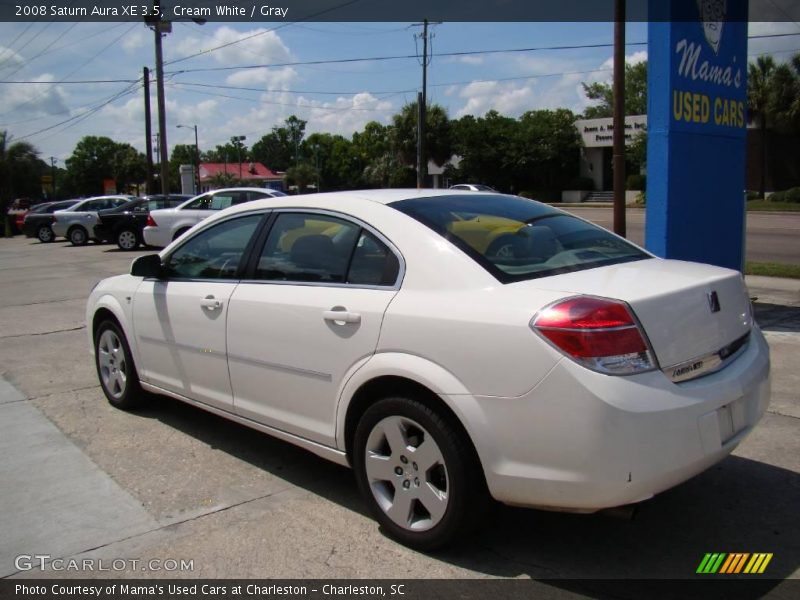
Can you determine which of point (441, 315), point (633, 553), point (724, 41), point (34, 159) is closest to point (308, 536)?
point (441, 315)

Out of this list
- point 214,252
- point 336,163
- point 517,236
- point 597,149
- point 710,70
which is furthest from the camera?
point 336,163

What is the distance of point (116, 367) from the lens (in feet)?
17.6

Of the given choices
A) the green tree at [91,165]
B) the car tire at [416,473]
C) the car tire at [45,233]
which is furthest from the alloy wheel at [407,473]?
the green tree at [91,165]

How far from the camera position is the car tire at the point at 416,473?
2.99m

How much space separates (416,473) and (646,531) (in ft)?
3.91

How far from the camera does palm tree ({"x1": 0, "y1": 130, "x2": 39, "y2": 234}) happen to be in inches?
1895

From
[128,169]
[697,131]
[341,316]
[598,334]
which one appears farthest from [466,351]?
[128,169]

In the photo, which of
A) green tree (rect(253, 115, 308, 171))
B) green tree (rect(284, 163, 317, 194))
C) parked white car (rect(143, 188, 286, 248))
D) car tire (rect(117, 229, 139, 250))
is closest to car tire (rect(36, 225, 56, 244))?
car tire (rect(117, 229, 139, 250))

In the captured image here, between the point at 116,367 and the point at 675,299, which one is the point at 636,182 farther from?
the point at 675,299

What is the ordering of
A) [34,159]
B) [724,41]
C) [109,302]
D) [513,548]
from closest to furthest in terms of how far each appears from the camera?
[513,548] < [109,302] < [724,41] < [34,159]

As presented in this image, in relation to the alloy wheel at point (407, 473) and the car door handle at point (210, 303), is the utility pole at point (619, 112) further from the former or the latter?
the alloy wheel at point (407, 473)

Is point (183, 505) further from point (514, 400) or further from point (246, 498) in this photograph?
point (514, 400)

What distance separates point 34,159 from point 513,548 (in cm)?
5585

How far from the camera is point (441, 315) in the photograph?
3.06 m
